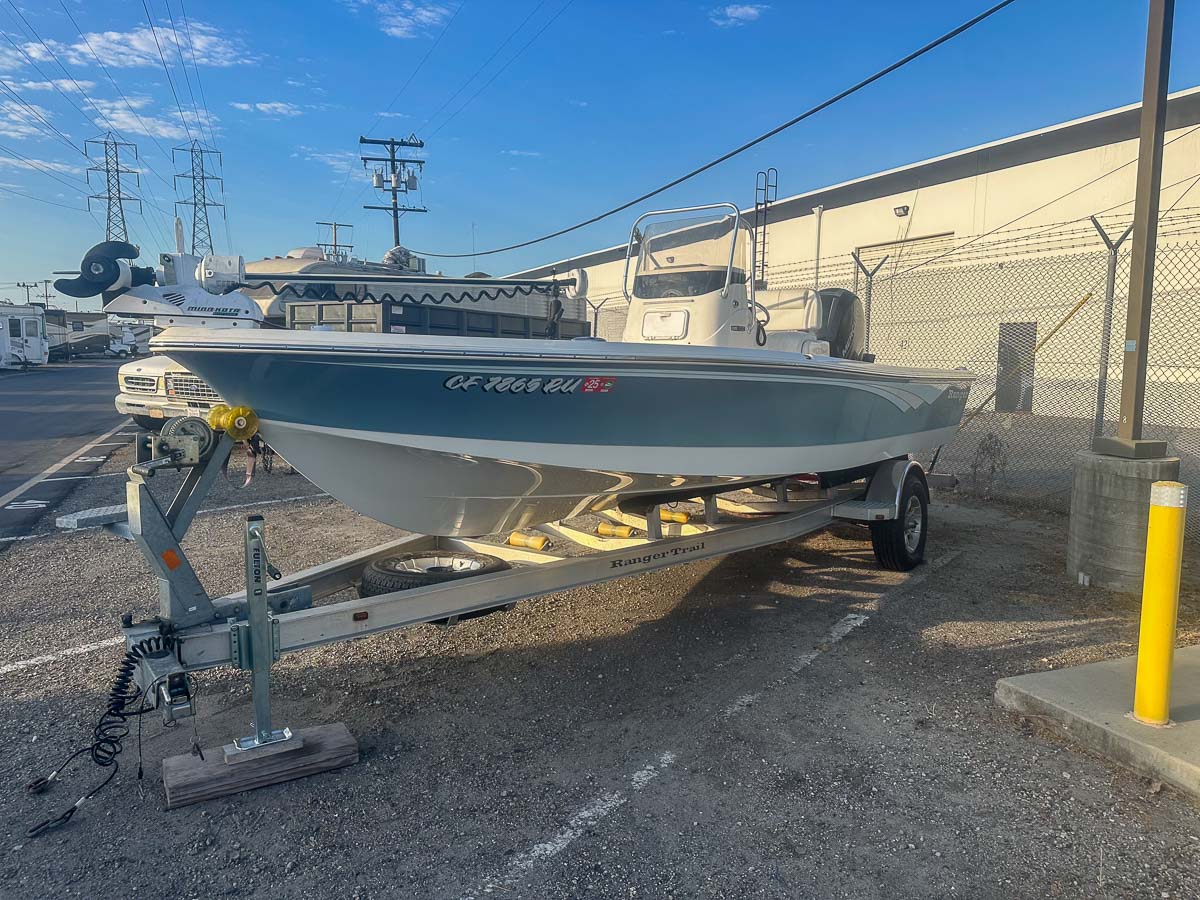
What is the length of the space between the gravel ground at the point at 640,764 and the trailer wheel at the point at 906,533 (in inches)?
22.4

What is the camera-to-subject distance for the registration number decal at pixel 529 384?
3.46 m

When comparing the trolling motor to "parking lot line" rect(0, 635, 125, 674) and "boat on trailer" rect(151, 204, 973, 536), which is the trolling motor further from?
"boat on trailer" rect(151, 204, 973, 536)

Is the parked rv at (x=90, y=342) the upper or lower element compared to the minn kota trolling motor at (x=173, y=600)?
upper

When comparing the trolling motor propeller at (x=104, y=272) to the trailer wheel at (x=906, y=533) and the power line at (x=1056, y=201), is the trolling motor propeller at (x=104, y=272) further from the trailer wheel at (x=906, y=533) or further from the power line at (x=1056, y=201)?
the power line at (x=1056, y=201)

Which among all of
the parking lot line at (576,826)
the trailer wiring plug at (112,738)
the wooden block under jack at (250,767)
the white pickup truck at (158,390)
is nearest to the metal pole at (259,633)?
the wooden block under jack at (250,767)

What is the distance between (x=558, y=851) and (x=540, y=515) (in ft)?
6.83

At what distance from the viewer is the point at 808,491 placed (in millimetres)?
6672

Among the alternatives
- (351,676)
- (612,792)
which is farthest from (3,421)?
(612,792)

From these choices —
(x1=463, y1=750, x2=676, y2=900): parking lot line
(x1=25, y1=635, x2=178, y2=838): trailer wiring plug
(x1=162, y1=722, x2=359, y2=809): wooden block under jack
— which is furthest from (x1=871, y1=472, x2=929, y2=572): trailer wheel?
(x1=25, y1=635, x2=178, y2=838): trailer wiring plug

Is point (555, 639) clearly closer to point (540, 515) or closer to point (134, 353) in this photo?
point (540, 515)

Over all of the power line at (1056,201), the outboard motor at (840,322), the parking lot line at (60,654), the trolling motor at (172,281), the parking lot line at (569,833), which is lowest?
the parking lot line at (569,833)

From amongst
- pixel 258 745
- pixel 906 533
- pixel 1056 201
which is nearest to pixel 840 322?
pixel 906 533

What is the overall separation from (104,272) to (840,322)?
32.3ft

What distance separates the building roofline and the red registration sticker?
1285 centimetres
